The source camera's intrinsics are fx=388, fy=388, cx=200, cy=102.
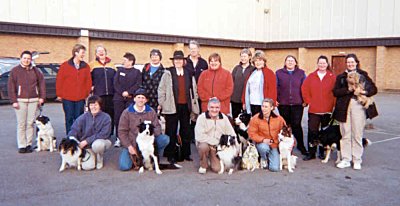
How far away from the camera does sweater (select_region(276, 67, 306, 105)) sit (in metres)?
7.49

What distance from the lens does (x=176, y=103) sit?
6984 mm

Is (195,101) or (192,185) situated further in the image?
(195,101)

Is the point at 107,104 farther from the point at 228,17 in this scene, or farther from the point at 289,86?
the point at 228,17

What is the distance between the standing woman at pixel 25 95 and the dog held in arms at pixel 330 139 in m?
5.50

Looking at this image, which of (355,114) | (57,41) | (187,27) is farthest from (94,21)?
(355,114)

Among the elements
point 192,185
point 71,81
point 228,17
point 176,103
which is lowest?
point 192,185

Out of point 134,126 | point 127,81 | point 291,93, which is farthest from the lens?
point 127,81

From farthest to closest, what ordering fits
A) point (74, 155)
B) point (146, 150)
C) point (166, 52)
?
point (166, 52) → point (74, 155) → point (146, 150)

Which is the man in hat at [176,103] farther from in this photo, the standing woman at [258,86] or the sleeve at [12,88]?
the sleeve at [12,88]

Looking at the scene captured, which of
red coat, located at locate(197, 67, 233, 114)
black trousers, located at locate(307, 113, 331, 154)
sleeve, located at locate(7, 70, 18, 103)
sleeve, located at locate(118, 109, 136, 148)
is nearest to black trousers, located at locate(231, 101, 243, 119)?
red coat, located at locate(197, 67, 233, 114)

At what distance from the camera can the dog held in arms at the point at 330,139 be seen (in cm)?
692

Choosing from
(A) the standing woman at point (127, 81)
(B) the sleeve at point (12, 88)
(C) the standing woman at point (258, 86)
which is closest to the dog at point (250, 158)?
(C) the standing woman at point (258, 86)

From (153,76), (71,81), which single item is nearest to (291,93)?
(153,76)

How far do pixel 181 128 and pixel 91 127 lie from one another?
163cm
